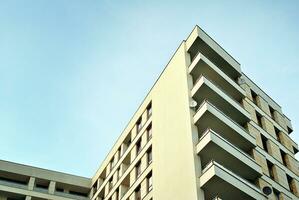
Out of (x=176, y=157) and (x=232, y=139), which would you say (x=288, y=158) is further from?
(x=176, y=157)

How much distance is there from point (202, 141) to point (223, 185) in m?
3.10

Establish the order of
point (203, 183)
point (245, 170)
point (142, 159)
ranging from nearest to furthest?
point (203, 183) → point (245, 170) → point (142, 159)

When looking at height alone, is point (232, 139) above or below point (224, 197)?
above

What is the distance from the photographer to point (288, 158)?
3772cm

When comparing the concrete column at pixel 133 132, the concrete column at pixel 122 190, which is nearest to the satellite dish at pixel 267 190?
the concrete column at pixel 122 190

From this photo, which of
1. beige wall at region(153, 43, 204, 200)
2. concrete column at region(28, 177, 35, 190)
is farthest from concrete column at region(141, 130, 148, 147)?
concrete column at region(28, 177, 35, 190)

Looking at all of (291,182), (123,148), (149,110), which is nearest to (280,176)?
(291,182)

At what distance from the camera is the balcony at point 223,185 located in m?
26.8

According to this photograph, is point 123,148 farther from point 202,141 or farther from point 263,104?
point 202,141

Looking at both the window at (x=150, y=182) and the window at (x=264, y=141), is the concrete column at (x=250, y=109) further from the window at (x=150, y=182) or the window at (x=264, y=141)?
the window at (x=150, y=182)

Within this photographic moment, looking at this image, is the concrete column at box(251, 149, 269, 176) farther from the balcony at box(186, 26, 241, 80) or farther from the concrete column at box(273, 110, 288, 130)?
the concrete column at box(273, 110, 288, 130)

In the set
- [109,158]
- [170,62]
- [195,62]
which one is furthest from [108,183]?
[195,62]

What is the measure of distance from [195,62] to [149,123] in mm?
7390

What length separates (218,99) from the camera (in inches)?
1293
